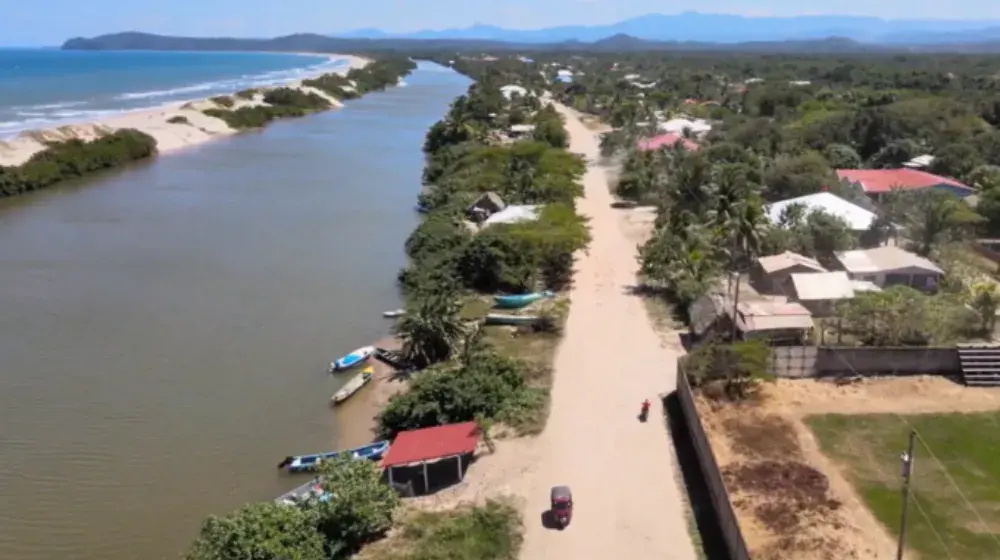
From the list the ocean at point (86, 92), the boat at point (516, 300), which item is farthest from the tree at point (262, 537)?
the ocean at point (86, 92)

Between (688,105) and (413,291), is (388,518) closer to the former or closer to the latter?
(413,291)

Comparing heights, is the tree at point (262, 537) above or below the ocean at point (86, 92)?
below

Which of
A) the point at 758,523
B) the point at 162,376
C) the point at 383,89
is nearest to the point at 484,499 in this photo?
the point at 758,523

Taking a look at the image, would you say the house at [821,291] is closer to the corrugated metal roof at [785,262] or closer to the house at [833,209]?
the corrugated metal roof at [785,262]

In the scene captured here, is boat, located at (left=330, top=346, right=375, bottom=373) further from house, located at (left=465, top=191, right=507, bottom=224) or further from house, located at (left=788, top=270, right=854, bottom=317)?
house, located at (left=465, top=191, right=507, bottom=224)

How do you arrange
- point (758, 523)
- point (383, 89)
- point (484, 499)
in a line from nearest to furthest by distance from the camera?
point (758, 523) < point (484, 499) < point (383, 89)

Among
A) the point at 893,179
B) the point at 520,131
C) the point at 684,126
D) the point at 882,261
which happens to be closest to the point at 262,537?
the point at 882,261

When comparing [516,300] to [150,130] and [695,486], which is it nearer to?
[695,486]
